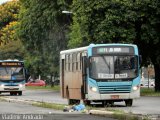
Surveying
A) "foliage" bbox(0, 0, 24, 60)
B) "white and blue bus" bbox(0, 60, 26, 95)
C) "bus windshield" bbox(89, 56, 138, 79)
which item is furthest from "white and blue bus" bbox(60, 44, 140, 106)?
"foliage" bbox(0, 0, 24, 60)

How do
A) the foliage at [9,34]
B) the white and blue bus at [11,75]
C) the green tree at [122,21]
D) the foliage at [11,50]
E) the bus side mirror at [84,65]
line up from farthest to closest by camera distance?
1. the foliage at [9,34]
2. the foliage at [11,50]
3. the white and blue bus at [11,75]
4. the green tree at [122,21]
5. the bus side mirror at [84,65]

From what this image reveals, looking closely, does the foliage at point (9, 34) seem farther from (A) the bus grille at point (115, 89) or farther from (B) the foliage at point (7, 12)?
(A) the bus grille at point (115, 89)

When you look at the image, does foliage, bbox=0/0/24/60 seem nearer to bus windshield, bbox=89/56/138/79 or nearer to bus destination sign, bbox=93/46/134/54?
bus destination sign, bbox=93/46/134/54

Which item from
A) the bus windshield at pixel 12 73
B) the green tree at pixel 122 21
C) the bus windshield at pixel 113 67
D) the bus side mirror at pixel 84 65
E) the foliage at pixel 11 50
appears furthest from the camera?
the foliage at pixel 11 50

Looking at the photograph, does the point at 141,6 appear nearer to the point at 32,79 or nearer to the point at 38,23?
the point at 38,23

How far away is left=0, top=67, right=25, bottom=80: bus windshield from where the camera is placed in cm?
5091

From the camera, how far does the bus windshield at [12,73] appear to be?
50.9 m

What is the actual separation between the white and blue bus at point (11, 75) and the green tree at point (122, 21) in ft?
27.5

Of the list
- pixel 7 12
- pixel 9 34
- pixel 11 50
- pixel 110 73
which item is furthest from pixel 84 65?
pixel 7 12

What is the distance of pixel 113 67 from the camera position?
26703 millimetres

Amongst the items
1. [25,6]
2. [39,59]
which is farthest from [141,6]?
[39,59]

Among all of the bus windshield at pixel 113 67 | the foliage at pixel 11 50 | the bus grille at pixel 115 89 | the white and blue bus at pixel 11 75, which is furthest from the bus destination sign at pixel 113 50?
the foliage at pixel 11 50

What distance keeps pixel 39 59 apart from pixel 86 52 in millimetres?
43761

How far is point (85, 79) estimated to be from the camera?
2725 cm
